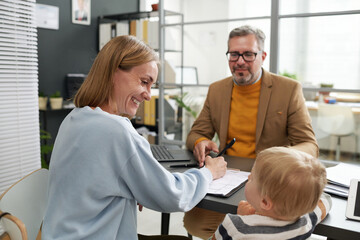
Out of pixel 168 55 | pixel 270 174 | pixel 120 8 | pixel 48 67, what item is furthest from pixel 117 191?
pixel 120 8

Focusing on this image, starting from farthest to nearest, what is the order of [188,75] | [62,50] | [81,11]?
[81,11]
[62,50]
[188,75]

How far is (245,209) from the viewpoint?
1001 millimetres

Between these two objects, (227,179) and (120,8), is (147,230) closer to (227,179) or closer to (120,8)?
(227,179)

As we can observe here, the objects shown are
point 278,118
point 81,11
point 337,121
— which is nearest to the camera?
point 278,118

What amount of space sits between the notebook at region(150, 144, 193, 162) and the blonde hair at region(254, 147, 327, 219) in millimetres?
721

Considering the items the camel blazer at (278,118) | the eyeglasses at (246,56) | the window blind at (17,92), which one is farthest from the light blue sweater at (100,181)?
the window blind at (17,92)

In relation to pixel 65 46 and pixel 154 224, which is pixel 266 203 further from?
pixel 65 46

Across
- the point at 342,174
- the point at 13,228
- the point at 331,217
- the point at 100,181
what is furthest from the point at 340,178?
the point at 13,228

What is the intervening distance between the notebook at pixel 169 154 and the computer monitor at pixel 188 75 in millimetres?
2096

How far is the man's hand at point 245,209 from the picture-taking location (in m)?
0.99

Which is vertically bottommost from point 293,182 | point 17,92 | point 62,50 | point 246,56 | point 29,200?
point 29,200

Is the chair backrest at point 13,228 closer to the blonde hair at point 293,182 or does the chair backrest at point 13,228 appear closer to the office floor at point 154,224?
the blonde hair at point 293,182

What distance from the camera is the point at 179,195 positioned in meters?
1.03

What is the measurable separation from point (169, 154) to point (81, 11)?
3868 mm
